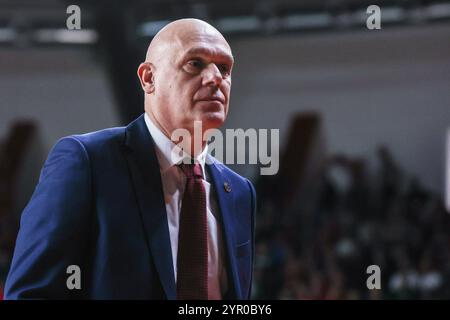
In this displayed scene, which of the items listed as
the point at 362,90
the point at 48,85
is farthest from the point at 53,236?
the point at 362,90

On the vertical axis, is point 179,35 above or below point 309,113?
below

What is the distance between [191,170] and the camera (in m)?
1.11

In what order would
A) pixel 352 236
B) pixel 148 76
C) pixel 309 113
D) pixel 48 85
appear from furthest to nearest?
pixel 309 113
pixel 48 85
pixel 352 236
pixel 148 76

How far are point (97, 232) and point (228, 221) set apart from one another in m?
0.19

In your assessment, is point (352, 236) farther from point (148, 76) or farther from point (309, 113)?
point (148, 76)

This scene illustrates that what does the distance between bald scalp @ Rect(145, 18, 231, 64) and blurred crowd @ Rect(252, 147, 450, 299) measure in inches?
141

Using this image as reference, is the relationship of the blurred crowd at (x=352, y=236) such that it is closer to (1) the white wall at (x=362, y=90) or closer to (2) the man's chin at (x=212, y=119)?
(1) the white wall at (x=362, y=90)

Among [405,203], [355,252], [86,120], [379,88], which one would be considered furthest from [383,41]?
[86,120]

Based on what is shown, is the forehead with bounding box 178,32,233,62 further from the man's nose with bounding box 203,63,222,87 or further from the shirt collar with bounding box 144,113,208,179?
the shirt collar with bounding box 144,113,208,179

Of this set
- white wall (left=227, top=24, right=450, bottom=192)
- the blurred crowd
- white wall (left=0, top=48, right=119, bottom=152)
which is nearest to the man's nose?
the blurred crowd

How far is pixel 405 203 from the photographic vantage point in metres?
5.87

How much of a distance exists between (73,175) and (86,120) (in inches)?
168

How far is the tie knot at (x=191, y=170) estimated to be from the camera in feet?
3.63
